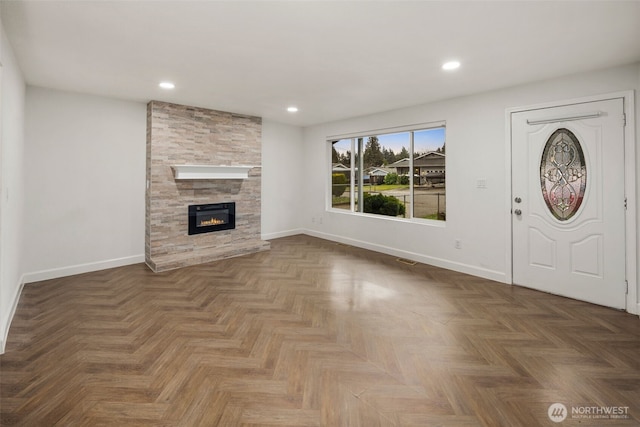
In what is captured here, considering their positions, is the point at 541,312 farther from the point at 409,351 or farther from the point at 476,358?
the point at 409,351

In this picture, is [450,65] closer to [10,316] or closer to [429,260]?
[429,260]

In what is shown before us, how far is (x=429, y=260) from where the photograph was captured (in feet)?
15.8

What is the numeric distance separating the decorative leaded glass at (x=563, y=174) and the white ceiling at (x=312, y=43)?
2.46 ft

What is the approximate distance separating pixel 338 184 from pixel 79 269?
4588mm

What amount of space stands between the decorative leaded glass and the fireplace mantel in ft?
14.2

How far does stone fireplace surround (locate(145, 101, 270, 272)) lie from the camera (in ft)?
15.4

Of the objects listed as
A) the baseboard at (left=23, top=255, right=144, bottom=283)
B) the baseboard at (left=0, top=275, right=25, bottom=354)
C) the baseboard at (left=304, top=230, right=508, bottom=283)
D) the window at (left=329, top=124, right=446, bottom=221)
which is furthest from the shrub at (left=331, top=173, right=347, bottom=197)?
the baseboard at (left=0, top=275, right=25, bottom=354)

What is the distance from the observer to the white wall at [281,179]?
255 inches

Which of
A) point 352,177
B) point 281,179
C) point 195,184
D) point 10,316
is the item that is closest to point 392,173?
point 352,177

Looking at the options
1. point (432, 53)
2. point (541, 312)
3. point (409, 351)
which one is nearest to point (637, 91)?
point (432, 53)

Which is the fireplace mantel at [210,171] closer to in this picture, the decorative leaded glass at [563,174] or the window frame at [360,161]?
the window frame at [360,161]

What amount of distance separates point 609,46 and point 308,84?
2.88 meters

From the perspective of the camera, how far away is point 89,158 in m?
4.34

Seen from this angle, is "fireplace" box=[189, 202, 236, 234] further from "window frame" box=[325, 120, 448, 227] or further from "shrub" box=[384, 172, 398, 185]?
"shrub" box=[384, 172, 398, 185]
